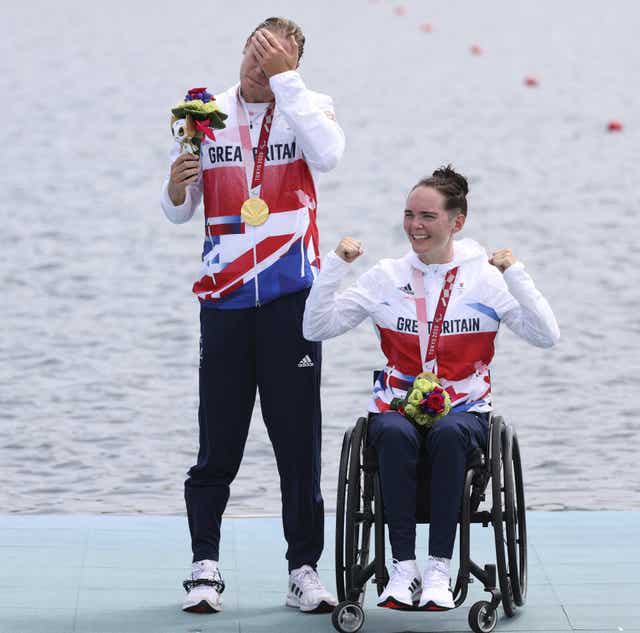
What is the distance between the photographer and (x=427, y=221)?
17.3ft

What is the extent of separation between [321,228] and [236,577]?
8868mm

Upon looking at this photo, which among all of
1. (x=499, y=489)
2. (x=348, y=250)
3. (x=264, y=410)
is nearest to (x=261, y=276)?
(x=348, y=250)

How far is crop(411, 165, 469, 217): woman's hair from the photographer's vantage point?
17.3ft

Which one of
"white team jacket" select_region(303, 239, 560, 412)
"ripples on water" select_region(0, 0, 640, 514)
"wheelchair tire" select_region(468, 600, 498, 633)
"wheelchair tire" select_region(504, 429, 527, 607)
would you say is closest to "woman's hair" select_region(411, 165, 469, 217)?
"white team jacket" select_region(303, 239, 560, 412)

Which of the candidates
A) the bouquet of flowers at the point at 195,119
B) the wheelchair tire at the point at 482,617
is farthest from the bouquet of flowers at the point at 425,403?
the bouquet of flowers at the point at 195,119

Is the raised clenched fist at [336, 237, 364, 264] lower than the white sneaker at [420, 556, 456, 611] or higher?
higher

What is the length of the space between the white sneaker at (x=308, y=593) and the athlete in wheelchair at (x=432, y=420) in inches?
6.5

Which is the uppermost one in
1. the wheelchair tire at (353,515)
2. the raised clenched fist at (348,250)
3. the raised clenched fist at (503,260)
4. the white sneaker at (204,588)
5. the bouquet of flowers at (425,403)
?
the raised clenched fist at (348,250)

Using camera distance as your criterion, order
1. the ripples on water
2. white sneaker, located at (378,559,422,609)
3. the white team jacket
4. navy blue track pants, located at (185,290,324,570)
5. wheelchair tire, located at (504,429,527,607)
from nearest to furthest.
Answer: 1. white sneaker, located at (378,559,422,609)
2. wheelchair tire, located at (504,429,527,607)
3. the white team jacket
4. navy blue track pants, located at (185,290,324,570)
5. the ripples on water

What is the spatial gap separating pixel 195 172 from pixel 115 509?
7.35ft

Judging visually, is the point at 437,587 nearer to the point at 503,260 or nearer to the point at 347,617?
the point at 347,617

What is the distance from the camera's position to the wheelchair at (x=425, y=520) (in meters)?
4.99

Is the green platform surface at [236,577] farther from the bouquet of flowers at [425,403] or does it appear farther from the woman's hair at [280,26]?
the woman's hair at [280,26]

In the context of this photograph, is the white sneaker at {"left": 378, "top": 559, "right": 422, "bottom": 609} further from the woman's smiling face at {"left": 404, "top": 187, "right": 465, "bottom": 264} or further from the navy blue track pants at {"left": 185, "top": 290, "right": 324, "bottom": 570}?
the woman's smiling face at {"left": 404, "top": 187, "right": 465, "bottom": 264}
